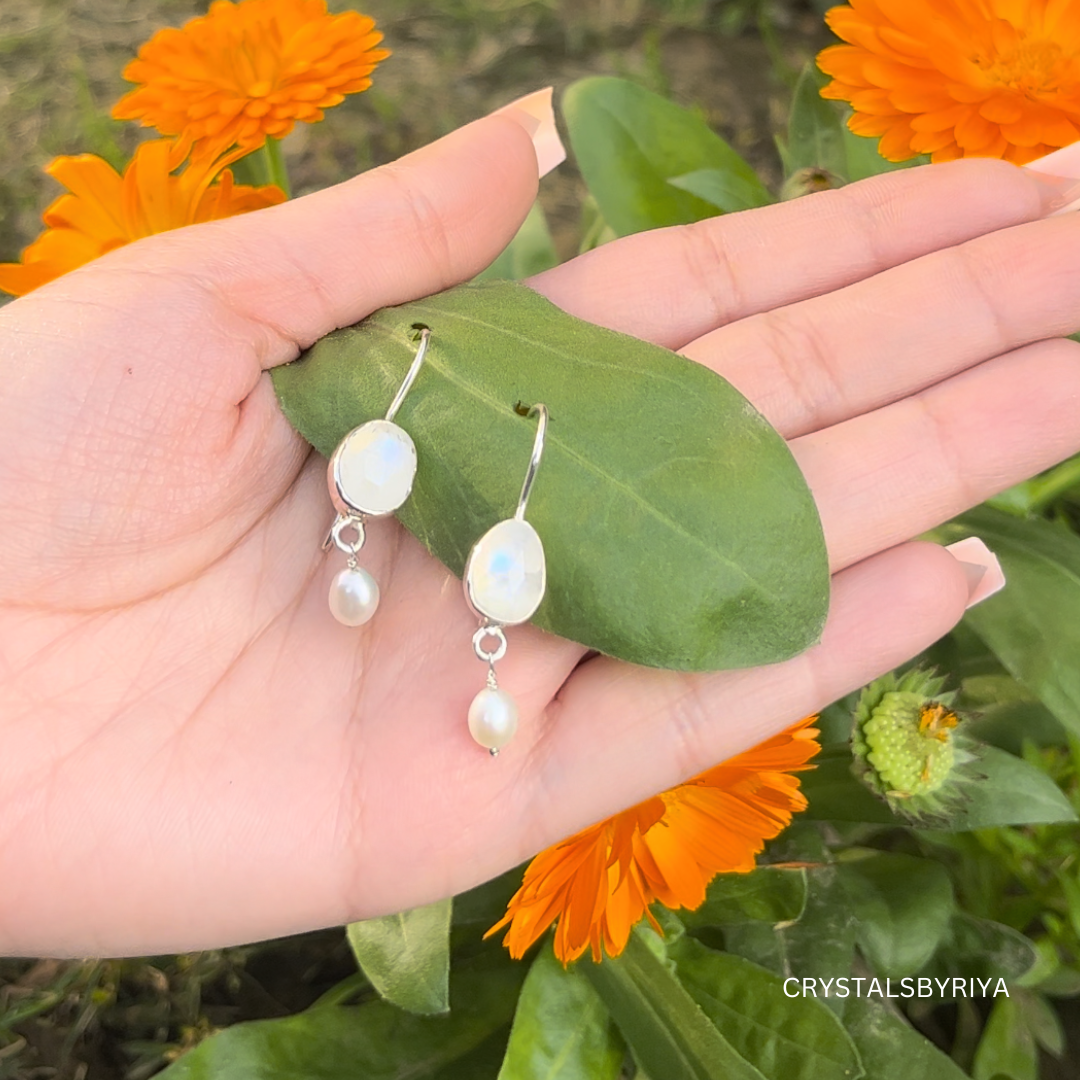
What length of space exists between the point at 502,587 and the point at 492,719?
0.11 m

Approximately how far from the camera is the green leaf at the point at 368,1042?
116cm

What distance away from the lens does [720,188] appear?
1.42m

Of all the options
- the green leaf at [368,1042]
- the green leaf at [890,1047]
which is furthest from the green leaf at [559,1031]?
the green leaf at [890,1047]

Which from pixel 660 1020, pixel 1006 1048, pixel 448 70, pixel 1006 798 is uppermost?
pixel 448 70

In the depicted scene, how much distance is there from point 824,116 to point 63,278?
103 cm

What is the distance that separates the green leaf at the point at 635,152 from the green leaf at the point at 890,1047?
1.02 meters

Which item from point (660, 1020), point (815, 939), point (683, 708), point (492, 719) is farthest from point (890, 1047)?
point (492, 719)

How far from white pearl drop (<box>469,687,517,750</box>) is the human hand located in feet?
0.23

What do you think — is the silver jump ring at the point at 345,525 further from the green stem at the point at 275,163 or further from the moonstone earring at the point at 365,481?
the green stem at the point at 275,163

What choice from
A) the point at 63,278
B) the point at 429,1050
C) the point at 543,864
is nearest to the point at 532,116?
the point at 63,278

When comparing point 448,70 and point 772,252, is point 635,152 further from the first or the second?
point 448,70

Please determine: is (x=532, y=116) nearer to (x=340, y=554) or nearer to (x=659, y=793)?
(x=340, y=554)

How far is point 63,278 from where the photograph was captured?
1084 mm

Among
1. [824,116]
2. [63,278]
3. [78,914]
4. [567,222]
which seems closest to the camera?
[78,914]
